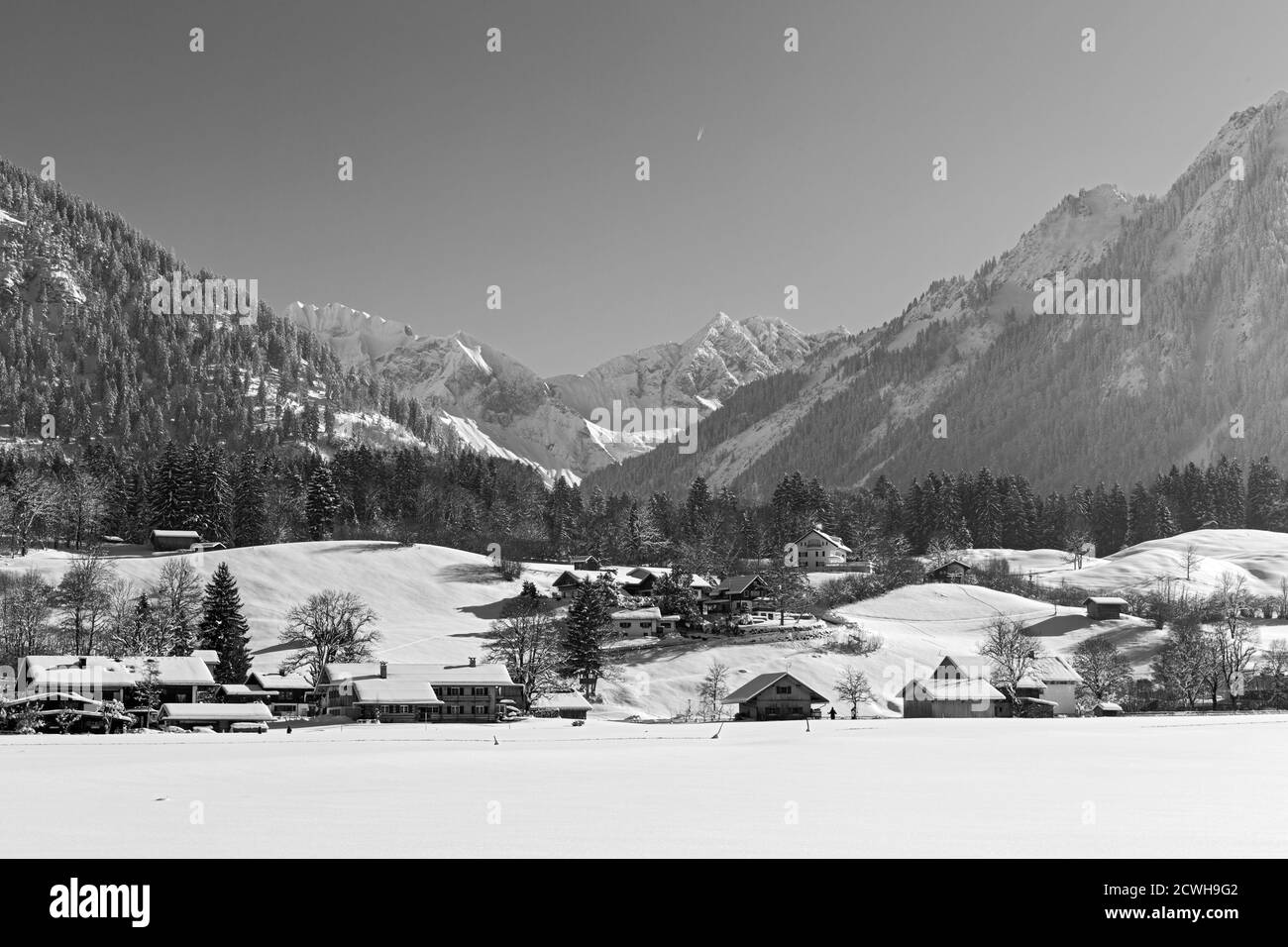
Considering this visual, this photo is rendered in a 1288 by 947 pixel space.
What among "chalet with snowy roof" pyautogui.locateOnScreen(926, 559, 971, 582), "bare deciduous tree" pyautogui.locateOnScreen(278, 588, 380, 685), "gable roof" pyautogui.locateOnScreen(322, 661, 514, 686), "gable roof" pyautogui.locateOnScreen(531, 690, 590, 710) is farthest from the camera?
"chalet with snowy roof" pyautogui.locateOnScreen(926, 559, 971, 582)

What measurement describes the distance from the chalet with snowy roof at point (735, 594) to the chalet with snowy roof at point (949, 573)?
79.1 ft

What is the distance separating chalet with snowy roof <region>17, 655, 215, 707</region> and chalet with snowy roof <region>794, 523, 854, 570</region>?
85.2 m

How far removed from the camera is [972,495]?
17300cm

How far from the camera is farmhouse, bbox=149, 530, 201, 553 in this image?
432ft

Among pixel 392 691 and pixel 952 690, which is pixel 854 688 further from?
pixel 392 691

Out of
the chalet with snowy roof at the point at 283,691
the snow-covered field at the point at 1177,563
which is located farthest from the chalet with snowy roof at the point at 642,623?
the snow-covered field at the point at 1177,563

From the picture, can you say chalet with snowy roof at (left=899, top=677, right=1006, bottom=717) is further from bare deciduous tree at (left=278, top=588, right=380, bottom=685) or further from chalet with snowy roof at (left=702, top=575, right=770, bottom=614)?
bare deciduous tree at (left=278, top=588, right=380, bottom=685)

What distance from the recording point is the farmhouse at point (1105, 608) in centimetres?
10910

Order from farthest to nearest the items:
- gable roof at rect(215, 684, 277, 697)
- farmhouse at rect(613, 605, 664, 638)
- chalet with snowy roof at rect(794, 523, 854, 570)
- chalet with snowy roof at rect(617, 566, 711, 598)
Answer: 1. chalet with snowy roof at rect(794, 523, 854, 570)
2. chalet with snowy roof at rect(617, 566, 711, 598)
3. farmhouse at rect(613, 605, 664, 638)
4. gable roof at rect(215, 684, 277, 697)

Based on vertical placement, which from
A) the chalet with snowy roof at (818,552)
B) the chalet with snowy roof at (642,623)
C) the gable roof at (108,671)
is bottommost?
the gable roof at (108,671)

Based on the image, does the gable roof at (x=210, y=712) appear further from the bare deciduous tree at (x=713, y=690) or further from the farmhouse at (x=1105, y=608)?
Answer: the farmhouse at (x=1105, y=608)

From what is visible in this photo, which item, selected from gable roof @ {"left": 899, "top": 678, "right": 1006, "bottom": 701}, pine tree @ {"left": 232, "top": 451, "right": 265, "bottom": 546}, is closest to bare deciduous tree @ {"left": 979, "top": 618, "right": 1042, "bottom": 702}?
gable roof @ {"left": 899, "top": 678, "right": 1006, "bottom": 701}
